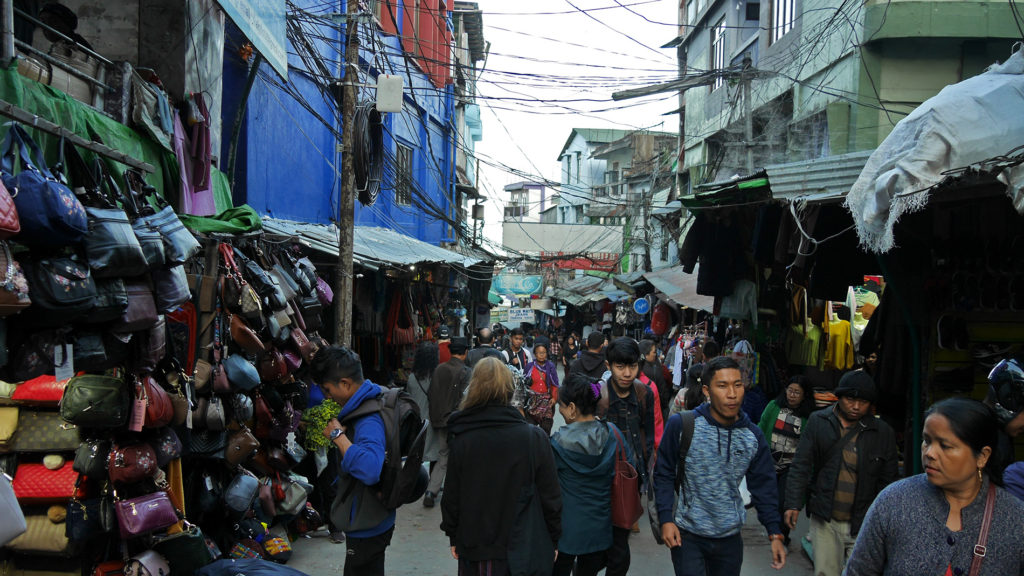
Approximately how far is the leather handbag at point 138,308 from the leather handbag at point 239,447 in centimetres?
204

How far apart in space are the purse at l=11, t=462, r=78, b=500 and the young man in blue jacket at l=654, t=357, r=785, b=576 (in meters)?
3.89

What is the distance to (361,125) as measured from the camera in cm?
910

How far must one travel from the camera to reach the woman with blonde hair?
423 centimetres

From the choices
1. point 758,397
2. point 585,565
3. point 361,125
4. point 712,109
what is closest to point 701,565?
point 585,565

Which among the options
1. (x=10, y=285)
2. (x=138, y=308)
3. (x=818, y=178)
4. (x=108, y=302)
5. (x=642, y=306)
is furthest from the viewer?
(x=642, y=306)

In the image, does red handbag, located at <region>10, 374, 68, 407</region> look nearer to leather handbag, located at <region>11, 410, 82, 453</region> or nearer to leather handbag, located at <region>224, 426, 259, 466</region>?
leather handbag, located at <region>11, 410, 82, 453</region>

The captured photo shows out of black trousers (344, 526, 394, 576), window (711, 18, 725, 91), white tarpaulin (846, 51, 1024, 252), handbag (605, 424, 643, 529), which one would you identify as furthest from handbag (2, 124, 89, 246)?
window (711, 18, 725, 91)

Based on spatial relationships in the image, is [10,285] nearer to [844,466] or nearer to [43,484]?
[43,484]

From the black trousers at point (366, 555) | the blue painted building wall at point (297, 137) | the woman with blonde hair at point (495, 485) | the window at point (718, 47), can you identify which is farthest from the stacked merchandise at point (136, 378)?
the window at point (718, 47)

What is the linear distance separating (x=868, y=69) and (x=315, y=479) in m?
11.8

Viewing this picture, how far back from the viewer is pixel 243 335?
599 centimetres

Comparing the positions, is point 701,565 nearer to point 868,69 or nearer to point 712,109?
point 868,69

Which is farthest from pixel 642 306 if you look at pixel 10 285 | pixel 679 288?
pixel 10 285

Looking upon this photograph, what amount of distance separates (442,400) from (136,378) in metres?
4.62
